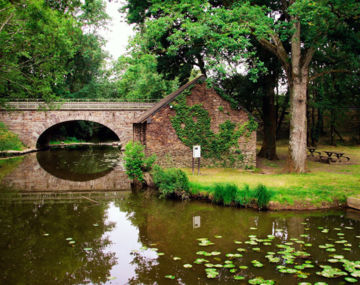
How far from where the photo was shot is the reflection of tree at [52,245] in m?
5.59

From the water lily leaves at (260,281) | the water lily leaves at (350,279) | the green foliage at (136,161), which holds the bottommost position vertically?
the water lily leaves at (260,281)

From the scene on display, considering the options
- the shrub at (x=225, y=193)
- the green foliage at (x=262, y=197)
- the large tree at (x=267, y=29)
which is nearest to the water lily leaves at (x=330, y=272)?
the green foliage at (x=262, y=197)

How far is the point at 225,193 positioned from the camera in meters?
10.1

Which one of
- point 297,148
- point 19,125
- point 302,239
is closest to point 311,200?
point 302,239

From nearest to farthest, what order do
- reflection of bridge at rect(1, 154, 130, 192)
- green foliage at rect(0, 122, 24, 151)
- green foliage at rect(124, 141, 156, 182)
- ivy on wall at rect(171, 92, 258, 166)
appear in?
green foliage at rect(124, 141, 156, 182)
reflection of bridge at rect(1, 154, 130, 192)
ivy on wall at rect(171, 92, 258, 166)
green foliage at rect(0, 122, 24, 151)

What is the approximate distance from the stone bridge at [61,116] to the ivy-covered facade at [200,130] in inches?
591

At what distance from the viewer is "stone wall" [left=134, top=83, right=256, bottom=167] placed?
15102 mm

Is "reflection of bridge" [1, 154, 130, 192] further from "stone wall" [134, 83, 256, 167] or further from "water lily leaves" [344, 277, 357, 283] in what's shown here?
"water lily leaves" [344, 277, 357, 283]

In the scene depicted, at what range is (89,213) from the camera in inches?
379

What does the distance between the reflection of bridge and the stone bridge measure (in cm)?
1362

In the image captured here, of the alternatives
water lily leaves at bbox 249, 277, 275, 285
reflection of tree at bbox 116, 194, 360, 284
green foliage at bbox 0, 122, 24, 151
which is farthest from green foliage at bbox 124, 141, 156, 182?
green foliage at bbox 0, 122, 24, 151

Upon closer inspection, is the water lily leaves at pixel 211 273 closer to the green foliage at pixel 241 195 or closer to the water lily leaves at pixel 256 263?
the water lily leaves at pixel 256 263

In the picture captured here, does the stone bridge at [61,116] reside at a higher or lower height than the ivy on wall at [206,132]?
Result: higher

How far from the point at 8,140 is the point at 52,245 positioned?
79.9ft
